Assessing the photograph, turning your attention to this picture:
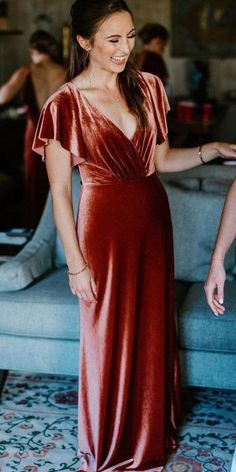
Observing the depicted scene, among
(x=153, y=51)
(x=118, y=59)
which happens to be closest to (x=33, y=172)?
(x=153, y=51)

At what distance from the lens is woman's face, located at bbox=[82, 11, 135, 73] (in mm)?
2350

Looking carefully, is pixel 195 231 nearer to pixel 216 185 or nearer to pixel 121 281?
pixel 216 185

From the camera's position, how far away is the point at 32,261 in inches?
134

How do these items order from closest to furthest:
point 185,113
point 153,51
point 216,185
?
point 216,185 < point 153,51 < point 185,113

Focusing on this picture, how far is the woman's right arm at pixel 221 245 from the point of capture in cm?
228

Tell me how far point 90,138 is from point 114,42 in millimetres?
308

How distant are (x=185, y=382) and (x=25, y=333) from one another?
0.70m

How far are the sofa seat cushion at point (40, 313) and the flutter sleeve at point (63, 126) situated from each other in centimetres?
88

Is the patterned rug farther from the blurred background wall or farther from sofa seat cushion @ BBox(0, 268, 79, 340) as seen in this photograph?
the blurred background wall

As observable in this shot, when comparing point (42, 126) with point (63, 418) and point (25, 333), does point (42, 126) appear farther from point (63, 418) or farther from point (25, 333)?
point (63, 418)

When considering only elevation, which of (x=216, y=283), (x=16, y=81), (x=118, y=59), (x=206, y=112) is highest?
(x=118, y=59)

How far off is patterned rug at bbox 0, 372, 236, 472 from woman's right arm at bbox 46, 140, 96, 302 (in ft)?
2.47

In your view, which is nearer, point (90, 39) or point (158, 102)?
point (90, 39)

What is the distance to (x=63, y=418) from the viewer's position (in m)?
3.17
